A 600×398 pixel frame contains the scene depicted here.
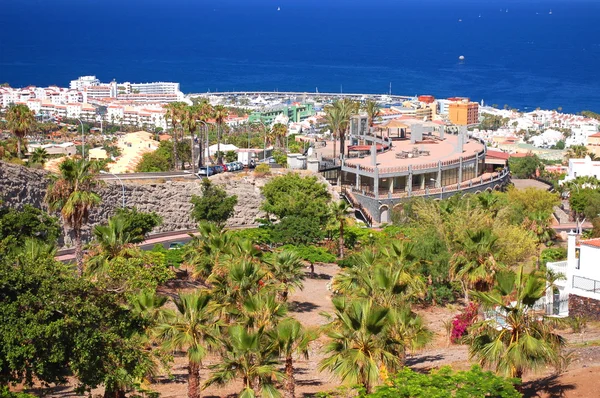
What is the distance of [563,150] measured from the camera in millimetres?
141875

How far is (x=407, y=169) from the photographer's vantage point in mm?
63750

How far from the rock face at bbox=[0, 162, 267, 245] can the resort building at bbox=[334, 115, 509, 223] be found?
8197 millimetres

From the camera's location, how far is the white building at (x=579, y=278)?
33.4 metres

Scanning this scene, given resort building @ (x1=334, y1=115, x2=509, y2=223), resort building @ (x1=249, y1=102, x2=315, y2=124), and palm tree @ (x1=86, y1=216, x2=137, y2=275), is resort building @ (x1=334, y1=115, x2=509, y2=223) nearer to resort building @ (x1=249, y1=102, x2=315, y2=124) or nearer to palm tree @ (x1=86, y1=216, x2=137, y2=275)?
palm tree @ (x1=86, y1=216, x2=137, y2=275)

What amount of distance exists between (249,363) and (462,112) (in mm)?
147359

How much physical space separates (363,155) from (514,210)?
18.7 m

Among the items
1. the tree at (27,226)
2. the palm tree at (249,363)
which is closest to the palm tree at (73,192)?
the tree at (27,226)

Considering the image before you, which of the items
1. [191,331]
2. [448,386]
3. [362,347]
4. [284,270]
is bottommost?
[448,386]

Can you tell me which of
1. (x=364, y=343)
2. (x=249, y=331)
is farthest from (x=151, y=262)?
(x=364, y=343)

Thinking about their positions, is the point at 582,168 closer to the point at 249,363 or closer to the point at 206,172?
the point at 206,172

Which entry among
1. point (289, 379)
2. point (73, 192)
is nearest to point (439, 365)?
point (289, 379)

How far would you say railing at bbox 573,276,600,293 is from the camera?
109ft

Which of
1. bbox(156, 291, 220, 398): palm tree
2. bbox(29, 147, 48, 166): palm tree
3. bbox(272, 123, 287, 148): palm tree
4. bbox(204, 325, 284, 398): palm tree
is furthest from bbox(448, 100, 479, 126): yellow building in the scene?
bbox(204, 325, 284, 398): palm tree

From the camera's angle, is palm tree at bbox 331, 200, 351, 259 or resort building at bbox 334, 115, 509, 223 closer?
palm tree at bbox 331, 200, 351, 259
